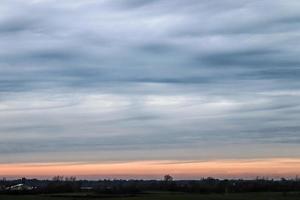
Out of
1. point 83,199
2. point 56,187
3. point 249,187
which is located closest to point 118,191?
point 56,187

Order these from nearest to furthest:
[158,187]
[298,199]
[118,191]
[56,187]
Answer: [298,199] < [118,191] < [56,187] < [158,187]

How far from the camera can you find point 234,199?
96.1 metres

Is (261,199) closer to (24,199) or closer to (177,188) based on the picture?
A: (24,199)

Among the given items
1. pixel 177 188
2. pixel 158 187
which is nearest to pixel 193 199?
pixel 177 188

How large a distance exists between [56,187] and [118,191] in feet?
65.7

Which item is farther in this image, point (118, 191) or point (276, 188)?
point (276, 188)

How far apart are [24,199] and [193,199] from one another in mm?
22836

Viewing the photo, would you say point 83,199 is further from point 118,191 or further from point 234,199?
point 118,191

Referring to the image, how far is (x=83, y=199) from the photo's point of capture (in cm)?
9750

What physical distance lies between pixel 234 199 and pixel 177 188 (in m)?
68.1

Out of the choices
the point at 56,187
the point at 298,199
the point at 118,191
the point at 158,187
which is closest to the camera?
the point at 298,199

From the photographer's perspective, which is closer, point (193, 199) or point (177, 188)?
point (193, 199)

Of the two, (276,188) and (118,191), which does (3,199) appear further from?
(276,188)

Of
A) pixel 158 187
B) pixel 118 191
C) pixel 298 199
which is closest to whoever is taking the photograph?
pixel 298 199
